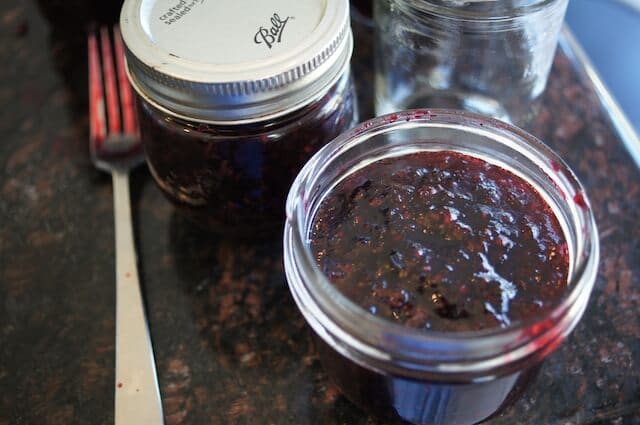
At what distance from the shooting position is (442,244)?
82 cm

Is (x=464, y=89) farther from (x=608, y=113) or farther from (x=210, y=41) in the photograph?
(x=210, y=41)

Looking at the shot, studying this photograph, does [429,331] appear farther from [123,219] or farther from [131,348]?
[123,219]

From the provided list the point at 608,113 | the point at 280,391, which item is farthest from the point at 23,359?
the point at 608,113

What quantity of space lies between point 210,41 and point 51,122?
0.50 m

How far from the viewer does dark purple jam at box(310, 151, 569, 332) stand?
77 cm

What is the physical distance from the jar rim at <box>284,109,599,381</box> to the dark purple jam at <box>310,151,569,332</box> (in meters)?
0.03

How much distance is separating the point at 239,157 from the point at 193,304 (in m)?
0.24

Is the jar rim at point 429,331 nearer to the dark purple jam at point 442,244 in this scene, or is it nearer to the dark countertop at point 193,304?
the dark purple jam at point 442,244

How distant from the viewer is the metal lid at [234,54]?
0.86 metres

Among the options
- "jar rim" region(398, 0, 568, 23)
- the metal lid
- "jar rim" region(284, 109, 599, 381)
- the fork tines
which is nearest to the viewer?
"jar rim" region(284, 109, 599, 381)

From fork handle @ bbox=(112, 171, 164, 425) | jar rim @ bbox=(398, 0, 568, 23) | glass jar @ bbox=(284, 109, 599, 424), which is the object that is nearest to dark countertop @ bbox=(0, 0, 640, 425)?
fork handle @ bbox=(112, 171, 164, 425)

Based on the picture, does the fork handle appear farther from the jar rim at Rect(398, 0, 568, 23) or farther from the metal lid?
the jar rim at Rect(398, 0, 568, 23)

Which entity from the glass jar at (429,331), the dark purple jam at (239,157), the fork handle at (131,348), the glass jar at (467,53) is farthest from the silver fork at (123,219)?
the glass jar at (467,53)

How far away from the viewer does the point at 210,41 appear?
2.99ft
